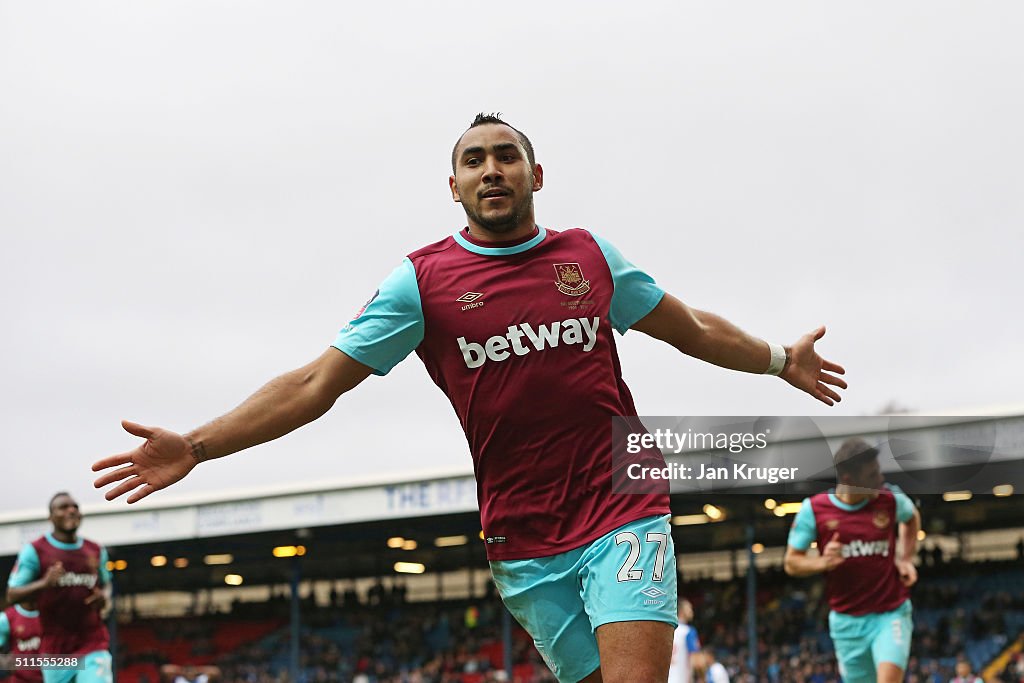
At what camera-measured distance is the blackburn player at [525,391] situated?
15.8 ft

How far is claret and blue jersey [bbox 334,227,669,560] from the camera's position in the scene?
4.93 meters

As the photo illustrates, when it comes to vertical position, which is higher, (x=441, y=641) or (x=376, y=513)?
(x=376, y=513)

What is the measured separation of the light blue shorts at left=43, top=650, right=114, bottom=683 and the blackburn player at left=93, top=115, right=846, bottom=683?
22.8ft

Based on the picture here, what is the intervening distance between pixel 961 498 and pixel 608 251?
28.0m

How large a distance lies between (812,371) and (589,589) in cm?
165

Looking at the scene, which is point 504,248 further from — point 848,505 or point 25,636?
point 25,636

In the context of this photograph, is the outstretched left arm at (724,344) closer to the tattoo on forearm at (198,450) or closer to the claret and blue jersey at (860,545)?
the tattoo on forearm at (198,450)

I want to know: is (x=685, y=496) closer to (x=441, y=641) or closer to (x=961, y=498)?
(x=961, y=498)

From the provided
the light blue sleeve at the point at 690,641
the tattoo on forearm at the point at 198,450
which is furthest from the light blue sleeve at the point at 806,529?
the tattoo on forearm at the point at 198,450

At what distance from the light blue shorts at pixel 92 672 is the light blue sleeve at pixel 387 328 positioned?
7164mm

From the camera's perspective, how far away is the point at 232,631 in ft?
155

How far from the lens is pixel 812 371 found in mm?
5840

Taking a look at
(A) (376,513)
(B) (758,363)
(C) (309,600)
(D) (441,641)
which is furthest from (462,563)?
(B) (758,363)

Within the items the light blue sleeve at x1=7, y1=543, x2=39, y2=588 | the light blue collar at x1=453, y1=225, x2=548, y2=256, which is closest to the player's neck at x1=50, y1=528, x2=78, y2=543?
the light blue sleeve at x1=7, y1=543, x2=39, y2=588
